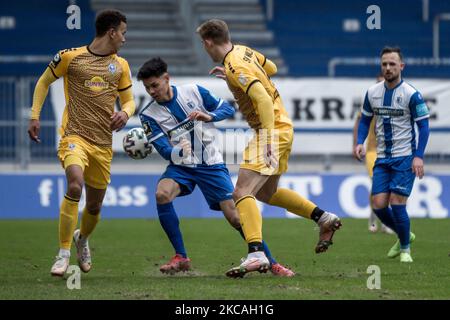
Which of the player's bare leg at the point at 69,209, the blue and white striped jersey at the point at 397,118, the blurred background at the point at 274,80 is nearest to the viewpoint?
the player's bare leg at the point at 69,209

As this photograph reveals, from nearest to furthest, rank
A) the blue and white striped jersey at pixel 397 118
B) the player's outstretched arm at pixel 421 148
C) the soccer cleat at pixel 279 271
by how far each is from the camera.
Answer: the soccer cleat at pixel 279 271, the player's outstretched arm at pixel 421 148, the blue and white striped jersey at pixel 397 118

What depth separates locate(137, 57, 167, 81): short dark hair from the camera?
9.57m

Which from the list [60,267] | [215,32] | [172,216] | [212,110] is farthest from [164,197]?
[215,32]

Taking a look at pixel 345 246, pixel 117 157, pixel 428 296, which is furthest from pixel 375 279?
pixel 117 157

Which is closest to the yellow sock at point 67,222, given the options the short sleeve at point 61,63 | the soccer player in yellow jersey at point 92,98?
the soccer player in yellow jersey at point 92,98

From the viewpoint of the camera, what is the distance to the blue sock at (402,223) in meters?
10.8

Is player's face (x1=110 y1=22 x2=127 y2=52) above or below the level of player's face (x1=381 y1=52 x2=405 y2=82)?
above

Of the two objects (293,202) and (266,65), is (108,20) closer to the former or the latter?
(266,65)

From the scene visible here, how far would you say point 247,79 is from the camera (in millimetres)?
8836

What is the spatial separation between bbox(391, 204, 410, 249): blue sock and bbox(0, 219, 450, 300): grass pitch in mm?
232

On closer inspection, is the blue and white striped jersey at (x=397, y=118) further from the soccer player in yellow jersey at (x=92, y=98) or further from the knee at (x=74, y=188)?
the knee at (x=74, y=188)

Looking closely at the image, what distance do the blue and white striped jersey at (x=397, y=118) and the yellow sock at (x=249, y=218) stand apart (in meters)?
2.42

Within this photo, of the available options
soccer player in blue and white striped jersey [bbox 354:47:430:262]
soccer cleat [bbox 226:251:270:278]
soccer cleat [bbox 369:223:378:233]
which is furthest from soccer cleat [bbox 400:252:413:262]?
soccer cleat [bbox 369:223:378:233]

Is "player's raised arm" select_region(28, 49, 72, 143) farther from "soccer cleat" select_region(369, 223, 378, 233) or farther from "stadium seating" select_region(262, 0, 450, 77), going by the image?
"stadium seating" select_region(262, 0, 450, 77)
